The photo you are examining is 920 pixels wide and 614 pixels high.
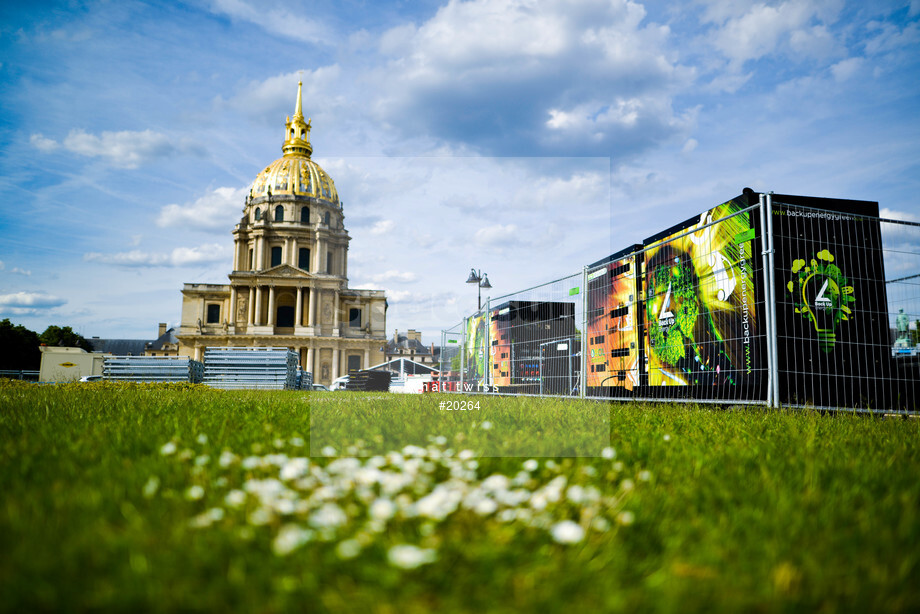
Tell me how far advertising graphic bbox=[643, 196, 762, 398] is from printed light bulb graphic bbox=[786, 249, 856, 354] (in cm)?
59

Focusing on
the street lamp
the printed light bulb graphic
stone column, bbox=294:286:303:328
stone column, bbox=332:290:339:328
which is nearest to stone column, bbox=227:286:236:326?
stone column, bbox=294:286:303:328

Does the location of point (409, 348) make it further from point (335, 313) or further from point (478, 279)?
point (478, 279)

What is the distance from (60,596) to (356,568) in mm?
713

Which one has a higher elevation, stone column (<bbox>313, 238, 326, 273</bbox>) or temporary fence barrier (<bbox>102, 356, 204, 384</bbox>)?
stone column (<bbox>313, 238, 326, 273</bbox>)

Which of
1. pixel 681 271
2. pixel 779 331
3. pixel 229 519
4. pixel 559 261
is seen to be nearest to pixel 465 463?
pixel 229 519

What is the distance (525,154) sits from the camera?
4.91 metres

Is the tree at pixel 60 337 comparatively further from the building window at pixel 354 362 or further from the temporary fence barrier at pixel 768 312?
the temporary fence barrier at pixel 768 312

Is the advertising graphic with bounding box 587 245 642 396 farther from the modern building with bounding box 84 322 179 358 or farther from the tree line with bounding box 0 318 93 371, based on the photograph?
the modern building with bounding box 84 322 179 358

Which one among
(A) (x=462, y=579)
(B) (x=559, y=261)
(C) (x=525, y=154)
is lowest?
(A) (x=462, y=579)

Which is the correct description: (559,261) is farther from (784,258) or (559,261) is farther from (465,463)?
(465,463)

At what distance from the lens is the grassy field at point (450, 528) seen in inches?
57.5

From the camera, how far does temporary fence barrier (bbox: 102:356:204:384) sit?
24.1 meters

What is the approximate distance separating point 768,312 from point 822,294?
6.06 ft

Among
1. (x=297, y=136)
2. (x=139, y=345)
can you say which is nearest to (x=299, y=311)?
(x=297, y=136)
